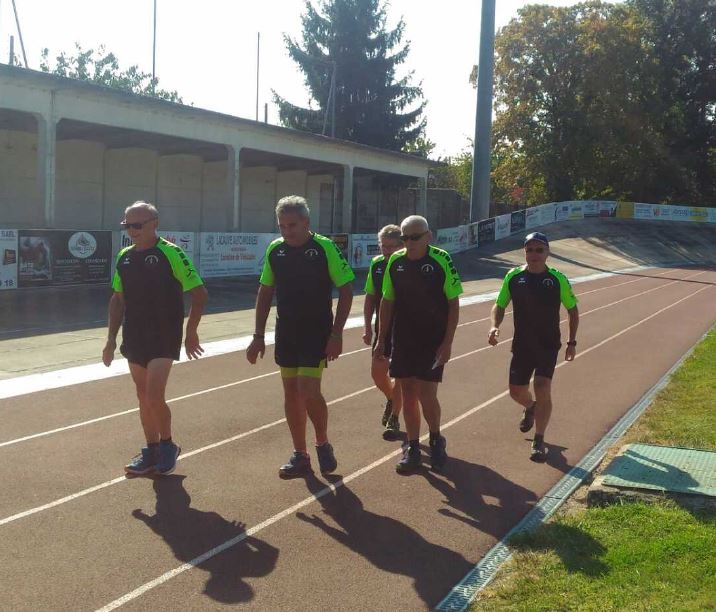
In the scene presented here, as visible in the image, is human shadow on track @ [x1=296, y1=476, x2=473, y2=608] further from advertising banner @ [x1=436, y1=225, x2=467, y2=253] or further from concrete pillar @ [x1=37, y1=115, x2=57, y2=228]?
advertising banner @ [x1=436, y1=225, x2=467, y2=253]

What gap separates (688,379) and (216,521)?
698 centimetres

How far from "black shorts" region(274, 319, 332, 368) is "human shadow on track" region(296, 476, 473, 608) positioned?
3.06ft

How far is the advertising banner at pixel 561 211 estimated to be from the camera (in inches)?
2053

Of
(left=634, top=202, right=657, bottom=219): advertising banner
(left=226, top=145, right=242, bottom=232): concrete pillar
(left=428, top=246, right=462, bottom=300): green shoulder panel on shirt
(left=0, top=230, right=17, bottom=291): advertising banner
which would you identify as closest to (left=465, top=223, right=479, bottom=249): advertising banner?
(left=226, top=145, right=242, bottom=232): concrete pillar

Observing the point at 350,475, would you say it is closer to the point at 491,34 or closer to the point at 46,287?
the point at 46,287

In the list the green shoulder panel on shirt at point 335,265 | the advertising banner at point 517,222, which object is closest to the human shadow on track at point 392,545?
the green shoulder panel on shirt at point 335,265

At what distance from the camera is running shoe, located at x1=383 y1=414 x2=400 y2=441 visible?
24.5ft

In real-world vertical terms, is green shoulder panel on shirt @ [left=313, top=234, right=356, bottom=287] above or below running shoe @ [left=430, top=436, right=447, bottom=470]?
above

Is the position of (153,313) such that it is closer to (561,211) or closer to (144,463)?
(144,463)

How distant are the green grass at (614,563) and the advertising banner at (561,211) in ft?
159

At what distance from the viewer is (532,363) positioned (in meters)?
6.77

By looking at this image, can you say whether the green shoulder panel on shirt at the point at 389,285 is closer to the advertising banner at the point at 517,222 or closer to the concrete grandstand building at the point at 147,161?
the concrete grandstand building at the point at 147,161

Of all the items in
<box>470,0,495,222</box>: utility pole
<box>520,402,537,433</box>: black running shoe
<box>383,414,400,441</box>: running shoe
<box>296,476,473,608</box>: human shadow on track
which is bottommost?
<box>296,476,473,608</box>: human shadow on track

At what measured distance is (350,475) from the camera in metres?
6.30
